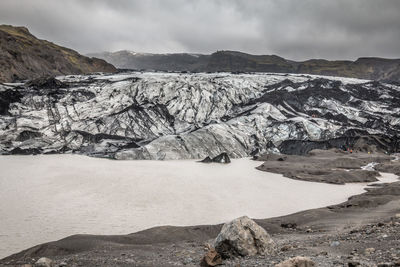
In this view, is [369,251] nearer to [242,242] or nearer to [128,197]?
[242,242]

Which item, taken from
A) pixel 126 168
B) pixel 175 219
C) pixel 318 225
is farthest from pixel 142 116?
pixel 318 225

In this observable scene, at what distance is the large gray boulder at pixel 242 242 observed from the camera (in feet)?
18.1

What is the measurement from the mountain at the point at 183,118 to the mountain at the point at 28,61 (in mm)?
9339

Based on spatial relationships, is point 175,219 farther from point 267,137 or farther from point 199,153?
point 267,137

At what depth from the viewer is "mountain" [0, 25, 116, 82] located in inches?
1809

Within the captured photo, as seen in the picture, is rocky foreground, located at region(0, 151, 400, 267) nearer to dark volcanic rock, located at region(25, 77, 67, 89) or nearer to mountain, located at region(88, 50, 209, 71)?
dark volcanic rock, located at region(25, 77, 67, 89)

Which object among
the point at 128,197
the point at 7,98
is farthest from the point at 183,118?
the point at 128,197

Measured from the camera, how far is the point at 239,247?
18.0ft

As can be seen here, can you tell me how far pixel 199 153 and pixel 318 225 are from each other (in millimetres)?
19818

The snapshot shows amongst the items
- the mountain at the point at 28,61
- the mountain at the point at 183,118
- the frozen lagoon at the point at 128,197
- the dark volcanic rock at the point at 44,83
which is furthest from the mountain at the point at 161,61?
the frozen lagoon at the point at 128,197

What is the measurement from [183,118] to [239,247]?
104 feet

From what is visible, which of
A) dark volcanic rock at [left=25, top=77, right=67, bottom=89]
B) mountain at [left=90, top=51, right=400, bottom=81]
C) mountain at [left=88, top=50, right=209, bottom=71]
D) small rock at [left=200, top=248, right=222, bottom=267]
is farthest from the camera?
mountain at [left=88, top=50, right=209, bottom=71]

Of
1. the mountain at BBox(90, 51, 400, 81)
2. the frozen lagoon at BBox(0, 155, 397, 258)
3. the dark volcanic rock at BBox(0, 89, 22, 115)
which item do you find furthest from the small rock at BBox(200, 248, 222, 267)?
the mountain at BBox(90, 51, 400, 81)

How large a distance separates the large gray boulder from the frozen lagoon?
4.86m
